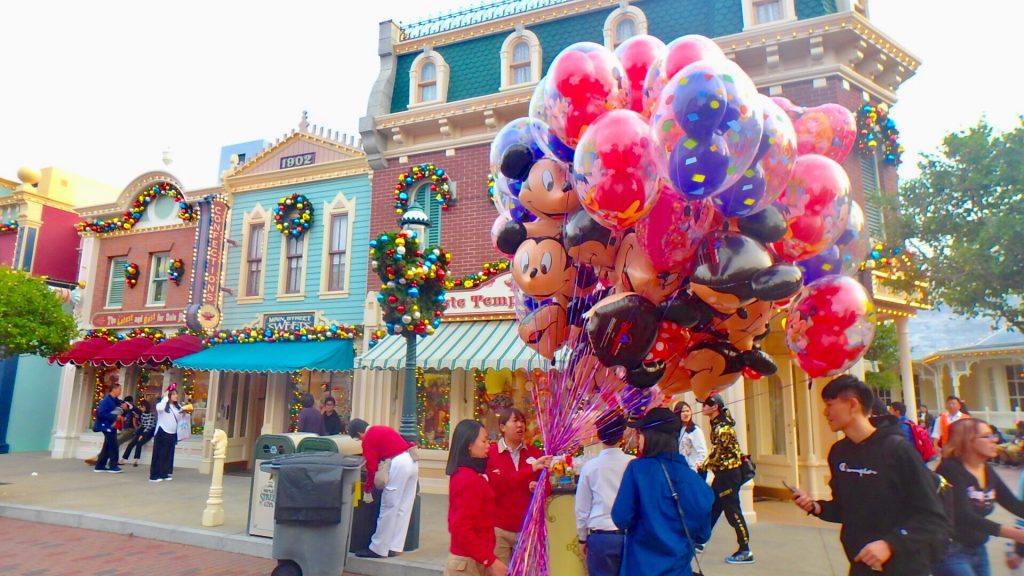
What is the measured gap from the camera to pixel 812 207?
3.56 metres

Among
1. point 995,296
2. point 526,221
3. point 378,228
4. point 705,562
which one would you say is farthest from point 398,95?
point 995,296

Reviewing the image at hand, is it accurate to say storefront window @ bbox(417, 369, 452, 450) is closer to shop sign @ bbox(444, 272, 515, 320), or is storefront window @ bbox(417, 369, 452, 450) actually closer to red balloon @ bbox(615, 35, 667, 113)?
shop sign @ bbox(444, 272, 515, 320)

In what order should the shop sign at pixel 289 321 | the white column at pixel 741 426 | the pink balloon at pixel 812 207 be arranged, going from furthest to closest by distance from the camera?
the shop sign at pixel 289 321, the white column at pixel 741 426, the pink balloon at pixel 812 207

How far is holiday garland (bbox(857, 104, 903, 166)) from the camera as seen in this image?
1002cm

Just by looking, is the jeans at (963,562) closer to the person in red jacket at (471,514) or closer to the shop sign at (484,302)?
the person in red jacket at (471,514)

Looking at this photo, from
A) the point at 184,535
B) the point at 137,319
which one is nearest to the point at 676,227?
the point at 184,535

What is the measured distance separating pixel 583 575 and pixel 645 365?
1844mm

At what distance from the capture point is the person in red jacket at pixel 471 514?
3705mm

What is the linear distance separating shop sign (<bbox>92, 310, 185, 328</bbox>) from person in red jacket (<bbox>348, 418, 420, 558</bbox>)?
10672 millimetres

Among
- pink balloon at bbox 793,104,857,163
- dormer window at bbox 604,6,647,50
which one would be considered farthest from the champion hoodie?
dormer window at bbox 604,6,647,50

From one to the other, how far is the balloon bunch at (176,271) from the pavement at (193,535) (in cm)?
551

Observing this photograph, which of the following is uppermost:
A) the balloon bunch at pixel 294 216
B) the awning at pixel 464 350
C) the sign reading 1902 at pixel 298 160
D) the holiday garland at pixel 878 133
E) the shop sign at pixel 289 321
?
the sign reading 1902 at pixel 298 160

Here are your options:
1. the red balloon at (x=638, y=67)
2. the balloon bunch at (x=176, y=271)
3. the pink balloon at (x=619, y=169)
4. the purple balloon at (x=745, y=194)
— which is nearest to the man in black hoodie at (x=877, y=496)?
the purple balloon at (x=745, y=194)

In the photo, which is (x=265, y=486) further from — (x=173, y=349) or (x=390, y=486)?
(x=173, y=349)
